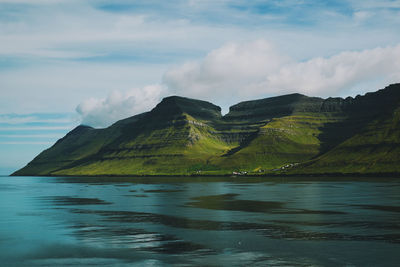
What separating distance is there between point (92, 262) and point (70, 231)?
78.1ft

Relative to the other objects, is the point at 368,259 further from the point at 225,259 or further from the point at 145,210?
the point at 145,210

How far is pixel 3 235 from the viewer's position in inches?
2630

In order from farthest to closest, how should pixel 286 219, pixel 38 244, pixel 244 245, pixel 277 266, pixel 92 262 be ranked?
pixel 286 219, pixel 38 244, pixel 244 245, pixel 92 262, pixel 277 266

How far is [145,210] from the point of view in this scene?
99312 mm

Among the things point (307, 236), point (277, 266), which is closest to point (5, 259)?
point (277, 266)

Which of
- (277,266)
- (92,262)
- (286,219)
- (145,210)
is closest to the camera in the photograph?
(277,266)

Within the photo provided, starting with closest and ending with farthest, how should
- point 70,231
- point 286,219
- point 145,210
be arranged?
point 70,231 < point 286,219 < point 145,210

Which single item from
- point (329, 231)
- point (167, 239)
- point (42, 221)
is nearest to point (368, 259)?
point (329, 231)

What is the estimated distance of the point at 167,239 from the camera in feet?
198

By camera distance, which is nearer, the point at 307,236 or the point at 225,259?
the point at 225,259

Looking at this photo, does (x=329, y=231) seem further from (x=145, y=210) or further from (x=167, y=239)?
(x=145, y=210)

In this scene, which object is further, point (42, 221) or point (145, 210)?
point (145, 210)

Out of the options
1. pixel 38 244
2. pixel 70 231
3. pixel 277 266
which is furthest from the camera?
pixel 70 231

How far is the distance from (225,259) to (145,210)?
54164 millimetres
